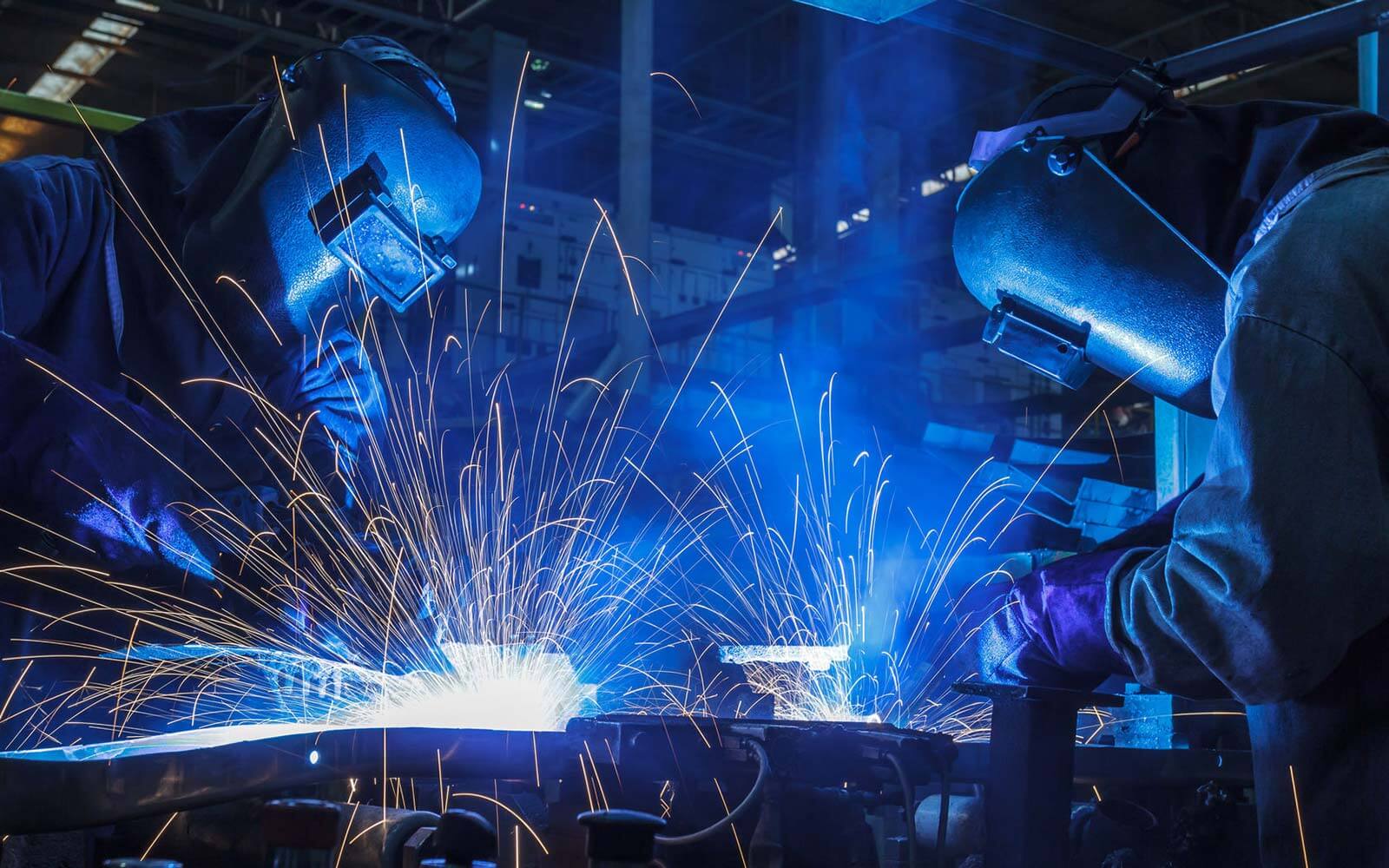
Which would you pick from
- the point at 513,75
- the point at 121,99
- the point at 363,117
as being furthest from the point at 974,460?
the point at 121,99

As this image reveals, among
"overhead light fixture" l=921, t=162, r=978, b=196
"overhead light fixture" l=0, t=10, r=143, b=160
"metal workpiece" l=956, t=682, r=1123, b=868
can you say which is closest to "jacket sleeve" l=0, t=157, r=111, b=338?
"metal workpiece" l=956, t=682, r=1123, b=868

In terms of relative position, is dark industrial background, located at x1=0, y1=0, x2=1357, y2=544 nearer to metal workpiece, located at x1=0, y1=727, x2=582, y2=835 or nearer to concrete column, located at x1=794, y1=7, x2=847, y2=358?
concrete column, located at x1=794, y1=7, x2=847, y2=358

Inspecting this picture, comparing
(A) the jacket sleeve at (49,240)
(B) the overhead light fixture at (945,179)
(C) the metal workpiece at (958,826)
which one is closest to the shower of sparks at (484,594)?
(A) the jacket sleeve at (49,240)

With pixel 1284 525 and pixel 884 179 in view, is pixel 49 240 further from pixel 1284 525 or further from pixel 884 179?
pixel 884 179

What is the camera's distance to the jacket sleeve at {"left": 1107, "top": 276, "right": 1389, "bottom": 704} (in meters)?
1.47

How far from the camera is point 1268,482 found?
149 centimetres

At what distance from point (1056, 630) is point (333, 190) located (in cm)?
171

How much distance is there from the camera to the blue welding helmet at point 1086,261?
78.8 inches

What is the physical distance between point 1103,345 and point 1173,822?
1.00 m

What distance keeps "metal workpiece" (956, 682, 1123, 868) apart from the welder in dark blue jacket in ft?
4.77

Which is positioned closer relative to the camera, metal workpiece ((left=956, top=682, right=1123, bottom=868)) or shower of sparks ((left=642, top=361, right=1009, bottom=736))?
metal workpiece ((left=956, top=682, right=1123, bottom=868))

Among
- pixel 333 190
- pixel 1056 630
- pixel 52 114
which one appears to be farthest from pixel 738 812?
pixel 52 114

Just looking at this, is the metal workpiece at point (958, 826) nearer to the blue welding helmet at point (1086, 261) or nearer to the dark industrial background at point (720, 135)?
the blue welding helmet at point (1086, 261)

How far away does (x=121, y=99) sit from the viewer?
37.9ft
